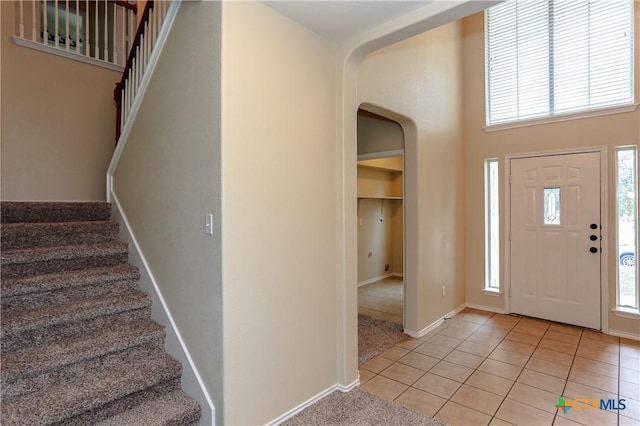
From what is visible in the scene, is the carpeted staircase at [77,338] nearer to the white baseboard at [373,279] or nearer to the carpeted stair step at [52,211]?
the carpeted stair step at [52,211]

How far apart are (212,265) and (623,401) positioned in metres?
2.94

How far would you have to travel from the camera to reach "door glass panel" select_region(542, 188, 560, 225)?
157 inches

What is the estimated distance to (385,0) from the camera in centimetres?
197

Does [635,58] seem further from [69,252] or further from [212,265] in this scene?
[69,252]

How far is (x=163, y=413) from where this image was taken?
193 cm

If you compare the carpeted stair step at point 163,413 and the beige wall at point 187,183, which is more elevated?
the beige wall at point 187,183

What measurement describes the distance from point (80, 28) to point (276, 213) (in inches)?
152

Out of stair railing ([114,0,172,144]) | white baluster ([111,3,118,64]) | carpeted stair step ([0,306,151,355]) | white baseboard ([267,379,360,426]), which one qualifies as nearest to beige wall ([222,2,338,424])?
white baseboard ([267,379,360,426])

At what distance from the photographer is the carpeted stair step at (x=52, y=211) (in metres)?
2.81

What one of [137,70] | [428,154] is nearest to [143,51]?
[137,70]

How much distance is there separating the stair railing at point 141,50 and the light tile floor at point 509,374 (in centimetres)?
311

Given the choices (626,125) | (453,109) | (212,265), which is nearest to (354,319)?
(212,265)

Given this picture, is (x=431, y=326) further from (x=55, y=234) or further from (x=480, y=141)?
(x=55, y=234)

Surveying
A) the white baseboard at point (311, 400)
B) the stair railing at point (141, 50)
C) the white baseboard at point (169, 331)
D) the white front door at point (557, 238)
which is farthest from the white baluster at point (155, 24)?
the white front door at point (557, 238)
